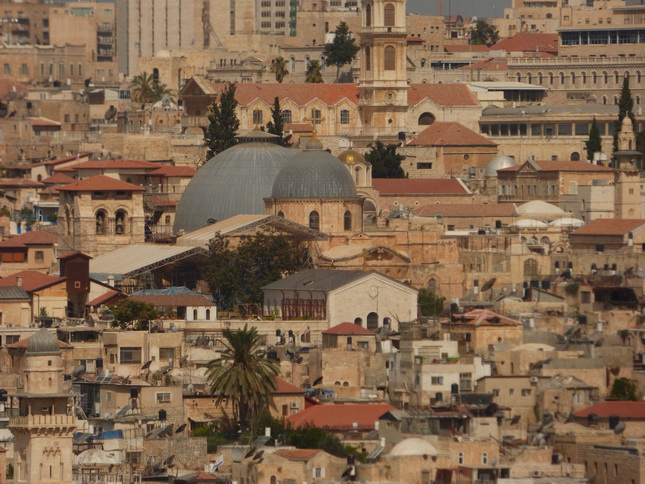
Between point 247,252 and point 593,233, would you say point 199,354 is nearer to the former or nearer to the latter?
point 247,252

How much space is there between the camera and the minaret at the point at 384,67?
143m

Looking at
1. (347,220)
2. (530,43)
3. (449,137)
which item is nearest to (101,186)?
(347,220)

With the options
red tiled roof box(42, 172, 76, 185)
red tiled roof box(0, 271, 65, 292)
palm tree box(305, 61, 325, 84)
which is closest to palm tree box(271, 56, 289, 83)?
palm tree box(305, 61, 325, 84)

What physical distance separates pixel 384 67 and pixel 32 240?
29706 millimetres

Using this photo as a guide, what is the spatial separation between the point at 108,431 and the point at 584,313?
2249 centimetres

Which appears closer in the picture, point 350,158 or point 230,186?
point 230,186

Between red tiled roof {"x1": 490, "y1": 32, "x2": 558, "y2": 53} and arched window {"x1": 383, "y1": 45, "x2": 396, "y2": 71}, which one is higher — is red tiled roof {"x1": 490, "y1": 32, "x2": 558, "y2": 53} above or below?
above

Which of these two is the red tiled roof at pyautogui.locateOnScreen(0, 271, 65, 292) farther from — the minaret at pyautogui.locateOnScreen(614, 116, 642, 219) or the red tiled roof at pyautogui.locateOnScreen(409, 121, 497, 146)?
the red tiled roof at pyautogui.locateOnScreen(409, 121, 497, 146)

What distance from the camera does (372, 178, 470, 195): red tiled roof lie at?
423 feet

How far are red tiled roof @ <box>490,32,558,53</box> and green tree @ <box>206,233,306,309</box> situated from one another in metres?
67.2

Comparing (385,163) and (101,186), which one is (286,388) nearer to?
(101,186)

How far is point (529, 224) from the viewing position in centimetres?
11762

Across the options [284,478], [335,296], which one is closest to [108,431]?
[284,478]

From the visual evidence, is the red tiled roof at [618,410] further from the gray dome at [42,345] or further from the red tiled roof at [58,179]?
the red tiled roof at [58,179]
